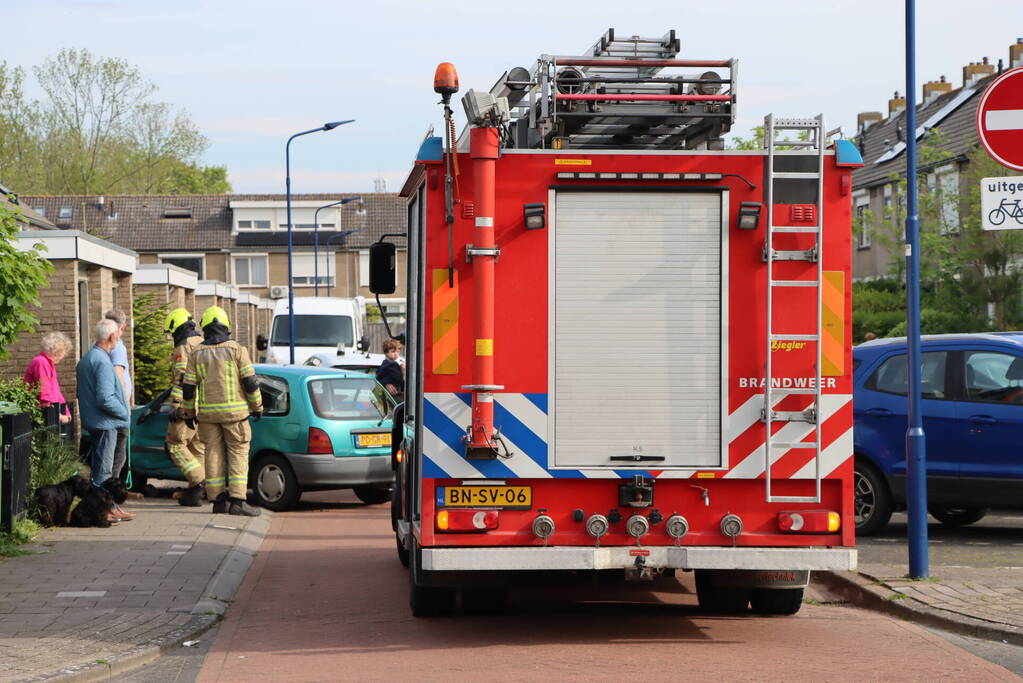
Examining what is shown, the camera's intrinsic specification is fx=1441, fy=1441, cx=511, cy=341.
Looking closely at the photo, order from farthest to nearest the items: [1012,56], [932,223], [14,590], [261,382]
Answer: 1. [1012,56]
2. [932,223]
3. [261,382]
4. [14,590]

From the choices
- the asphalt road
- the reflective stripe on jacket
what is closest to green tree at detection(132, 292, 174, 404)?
the reflective stripe on jacket

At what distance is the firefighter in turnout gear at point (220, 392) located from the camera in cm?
1375

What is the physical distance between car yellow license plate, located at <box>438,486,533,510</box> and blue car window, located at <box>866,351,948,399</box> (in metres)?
5.94

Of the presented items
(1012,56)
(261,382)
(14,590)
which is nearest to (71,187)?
(1012,56)

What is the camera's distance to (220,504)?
47.7ft

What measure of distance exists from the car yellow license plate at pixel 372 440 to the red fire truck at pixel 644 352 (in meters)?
7.89

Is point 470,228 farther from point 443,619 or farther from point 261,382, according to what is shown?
point 261,382

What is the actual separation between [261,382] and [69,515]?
10.6ft

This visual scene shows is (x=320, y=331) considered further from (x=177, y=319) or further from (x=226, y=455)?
(x=226, y=455)

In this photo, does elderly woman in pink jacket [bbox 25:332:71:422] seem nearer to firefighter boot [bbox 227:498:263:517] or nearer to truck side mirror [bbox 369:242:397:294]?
firefighter boot [bbox 227:498:263:517]

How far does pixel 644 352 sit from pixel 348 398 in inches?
338

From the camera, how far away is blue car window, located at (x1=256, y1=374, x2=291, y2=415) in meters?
15.7

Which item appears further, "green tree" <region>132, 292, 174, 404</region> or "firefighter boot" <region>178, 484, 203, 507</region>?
"green tree" <region>132, 292, 174, 404</region>

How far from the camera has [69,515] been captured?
525 inches
